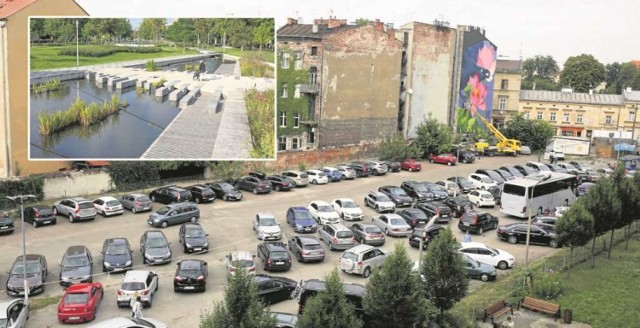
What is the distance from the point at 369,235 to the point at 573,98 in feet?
197

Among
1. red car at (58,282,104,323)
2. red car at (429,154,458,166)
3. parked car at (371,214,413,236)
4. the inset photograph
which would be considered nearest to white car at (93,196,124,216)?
the inset photograph

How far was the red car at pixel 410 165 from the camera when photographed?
50.3 metres

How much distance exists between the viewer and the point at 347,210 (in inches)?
1357

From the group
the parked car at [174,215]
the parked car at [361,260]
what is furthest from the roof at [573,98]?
the parked car at [361,260]

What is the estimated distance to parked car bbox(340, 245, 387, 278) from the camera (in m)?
25.5

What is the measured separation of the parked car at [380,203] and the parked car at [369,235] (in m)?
6.09

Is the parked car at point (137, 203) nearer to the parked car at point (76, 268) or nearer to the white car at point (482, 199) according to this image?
the parked car at point (76, 268)

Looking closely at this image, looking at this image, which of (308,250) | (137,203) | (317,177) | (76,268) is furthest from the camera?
(317,177)

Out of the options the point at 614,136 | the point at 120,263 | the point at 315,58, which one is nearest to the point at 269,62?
the point at 315,58

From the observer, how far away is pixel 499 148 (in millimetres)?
63156

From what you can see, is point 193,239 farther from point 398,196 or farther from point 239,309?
point 239,309

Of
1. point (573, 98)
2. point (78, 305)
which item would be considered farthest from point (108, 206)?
point (573, 98)

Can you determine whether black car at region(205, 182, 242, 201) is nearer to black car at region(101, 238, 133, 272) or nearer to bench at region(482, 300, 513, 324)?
black car at region(101, 238, 133, 272)

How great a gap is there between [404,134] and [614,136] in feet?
80.7
